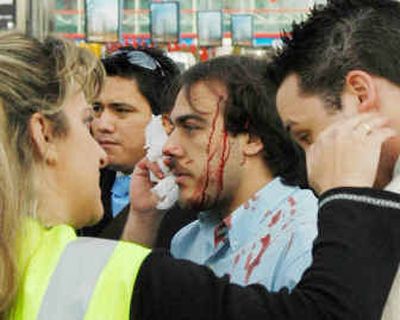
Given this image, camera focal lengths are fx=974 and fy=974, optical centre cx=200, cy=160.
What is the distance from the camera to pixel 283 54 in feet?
7.47

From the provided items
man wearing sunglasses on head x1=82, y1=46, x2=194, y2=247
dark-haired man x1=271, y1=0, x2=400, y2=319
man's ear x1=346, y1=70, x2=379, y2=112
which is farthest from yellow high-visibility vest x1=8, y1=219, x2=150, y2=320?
man wearing sunglasses on head x1=82, y1=46, x2=194, y2=247

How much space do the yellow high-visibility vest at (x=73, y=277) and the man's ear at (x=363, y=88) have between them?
0.52 metres

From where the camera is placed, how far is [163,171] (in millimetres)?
3090

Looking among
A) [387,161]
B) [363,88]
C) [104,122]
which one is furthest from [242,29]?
[387,161]

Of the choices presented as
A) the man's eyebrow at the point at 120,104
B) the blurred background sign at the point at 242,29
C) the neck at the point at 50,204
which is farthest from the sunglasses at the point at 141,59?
the blurred background sign at the point at 242,29

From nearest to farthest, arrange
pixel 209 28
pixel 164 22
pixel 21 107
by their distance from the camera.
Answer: pixel 21 107 < pixel 164 22 < pixel 209 28

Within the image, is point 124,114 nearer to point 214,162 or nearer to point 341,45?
point 214,162

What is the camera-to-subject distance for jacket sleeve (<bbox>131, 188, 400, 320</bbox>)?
159 centimetres

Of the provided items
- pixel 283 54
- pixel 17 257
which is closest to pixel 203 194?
pixel 283 54

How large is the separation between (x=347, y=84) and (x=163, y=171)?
4.03ft

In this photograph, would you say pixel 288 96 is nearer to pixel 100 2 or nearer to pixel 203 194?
pixel 203 194

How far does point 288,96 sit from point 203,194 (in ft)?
1.87

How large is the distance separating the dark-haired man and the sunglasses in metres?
1.95

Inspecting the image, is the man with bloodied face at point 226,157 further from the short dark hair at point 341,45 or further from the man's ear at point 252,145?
the short dark hair at point 341,45
